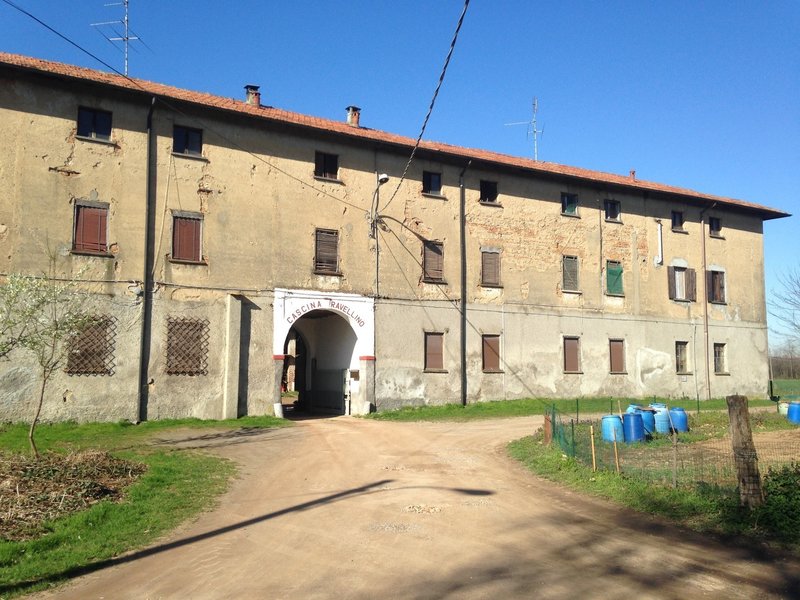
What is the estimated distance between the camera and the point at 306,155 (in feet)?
78.5

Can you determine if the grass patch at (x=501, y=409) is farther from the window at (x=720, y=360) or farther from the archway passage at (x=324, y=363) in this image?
the window at (x=720, y=360)

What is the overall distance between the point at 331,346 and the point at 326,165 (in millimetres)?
7131

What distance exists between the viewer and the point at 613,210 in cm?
3100

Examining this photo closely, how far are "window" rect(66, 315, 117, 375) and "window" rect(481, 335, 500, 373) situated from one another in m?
13.6

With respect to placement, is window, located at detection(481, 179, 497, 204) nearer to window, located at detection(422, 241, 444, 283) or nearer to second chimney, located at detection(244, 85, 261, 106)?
window, located at detection(422, 241, 444, 283)

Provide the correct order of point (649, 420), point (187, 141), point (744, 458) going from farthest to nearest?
point (187, 141) → point (649, 420) → point (744, 458)

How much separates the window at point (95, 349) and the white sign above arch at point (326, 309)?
5018mm

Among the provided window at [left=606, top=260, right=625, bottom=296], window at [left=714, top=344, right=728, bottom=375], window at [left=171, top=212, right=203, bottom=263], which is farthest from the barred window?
window at [left=714, top=344, right=728, bottom=375]

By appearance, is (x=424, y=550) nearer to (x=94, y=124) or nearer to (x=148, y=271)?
(x=148, y=271)

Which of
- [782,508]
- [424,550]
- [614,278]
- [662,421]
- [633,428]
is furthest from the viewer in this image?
[614,278]

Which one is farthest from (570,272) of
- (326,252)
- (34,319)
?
(34,319)

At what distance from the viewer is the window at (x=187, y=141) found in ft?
71.6

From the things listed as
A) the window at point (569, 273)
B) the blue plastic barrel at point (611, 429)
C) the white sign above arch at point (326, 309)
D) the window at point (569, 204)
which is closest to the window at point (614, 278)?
the window at point (569, 273)

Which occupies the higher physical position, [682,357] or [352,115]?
[352,115]
